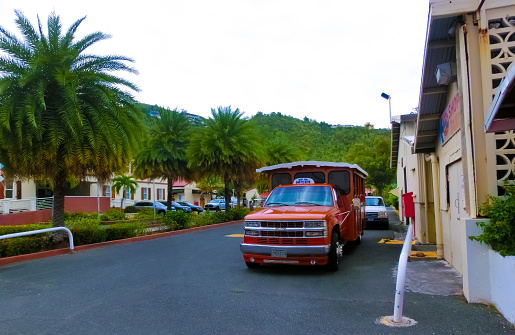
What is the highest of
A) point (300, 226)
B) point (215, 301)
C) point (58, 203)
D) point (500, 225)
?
point (58, 203)

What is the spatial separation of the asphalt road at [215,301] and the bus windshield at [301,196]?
1.54m

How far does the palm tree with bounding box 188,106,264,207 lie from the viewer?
944 inches

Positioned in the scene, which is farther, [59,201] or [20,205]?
[20,205]

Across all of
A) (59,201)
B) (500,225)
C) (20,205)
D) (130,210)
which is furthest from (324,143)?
(500,225)

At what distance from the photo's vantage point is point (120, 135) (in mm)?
12742

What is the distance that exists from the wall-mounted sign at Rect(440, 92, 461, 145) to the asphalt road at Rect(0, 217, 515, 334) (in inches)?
125

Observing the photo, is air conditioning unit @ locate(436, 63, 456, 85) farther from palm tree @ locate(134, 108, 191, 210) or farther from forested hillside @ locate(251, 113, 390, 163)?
forested hillside @ locate(251, 113, 390, 163)

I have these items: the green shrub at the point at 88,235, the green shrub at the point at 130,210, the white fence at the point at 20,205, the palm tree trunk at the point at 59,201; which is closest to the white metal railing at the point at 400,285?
the palm tree trunk at the point at 59,201

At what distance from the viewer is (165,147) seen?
25312 millimetres

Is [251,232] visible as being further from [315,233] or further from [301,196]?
[301,196]

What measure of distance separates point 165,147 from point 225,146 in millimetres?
4127

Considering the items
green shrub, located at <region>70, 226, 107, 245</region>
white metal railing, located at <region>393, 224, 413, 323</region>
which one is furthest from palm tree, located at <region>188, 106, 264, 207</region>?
white metal railing, located at <region>393, 224, 413, 323</region>

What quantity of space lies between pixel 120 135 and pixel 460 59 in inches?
389

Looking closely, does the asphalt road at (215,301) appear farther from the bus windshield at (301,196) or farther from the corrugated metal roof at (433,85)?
the corrugated metal roof at (433,85)
